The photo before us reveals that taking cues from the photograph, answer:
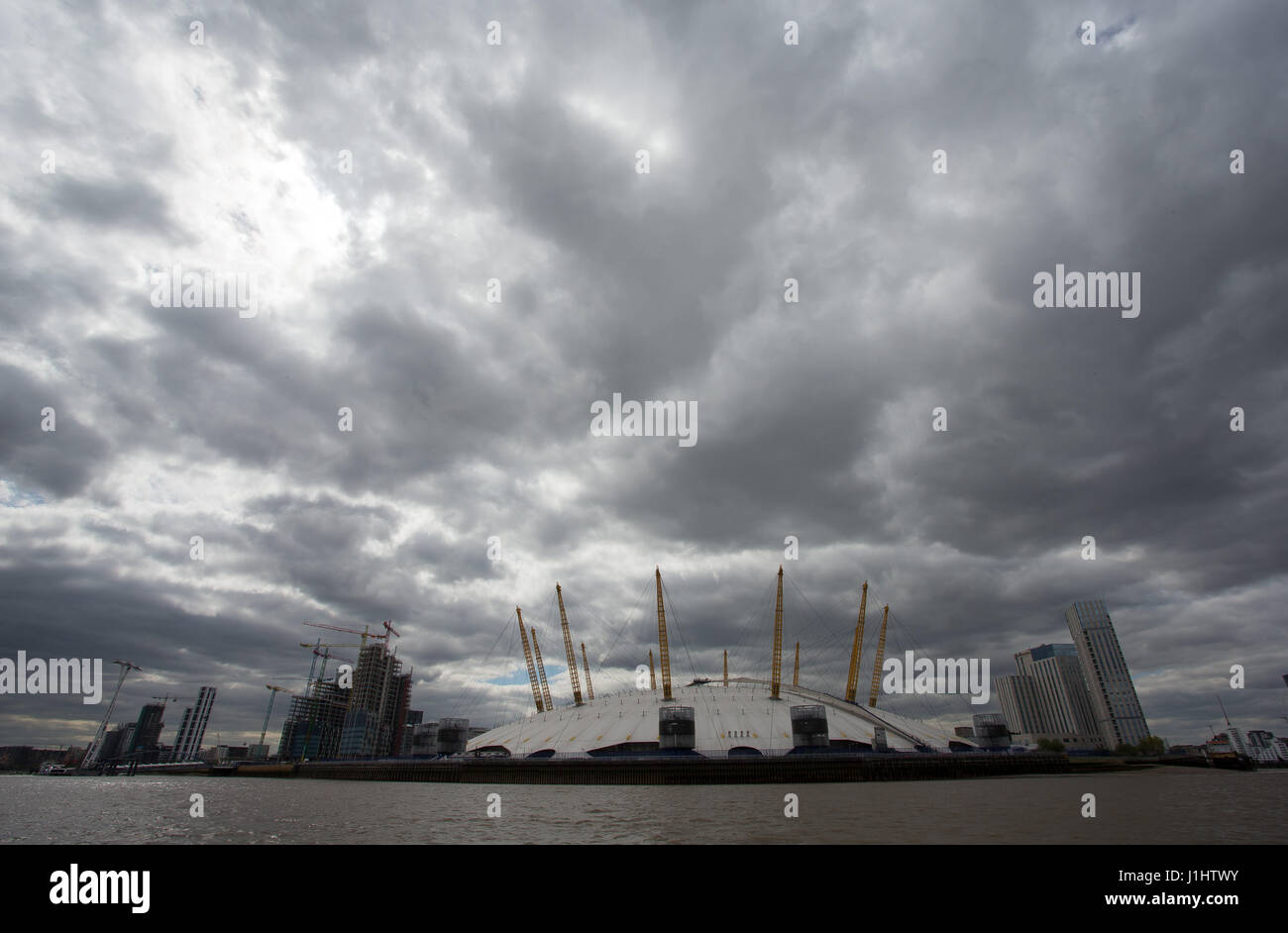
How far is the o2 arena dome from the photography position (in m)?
108

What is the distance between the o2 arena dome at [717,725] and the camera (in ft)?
353

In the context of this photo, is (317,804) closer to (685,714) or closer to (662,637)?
(685,714)

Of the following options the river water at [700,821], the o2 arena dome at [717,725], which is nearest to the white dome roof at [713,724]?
the o2 arena dome at [717,725]

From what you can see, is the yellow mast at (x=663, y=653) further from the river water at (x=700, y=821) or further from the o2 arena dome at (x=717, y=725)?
the river water at (x=700, y=821)

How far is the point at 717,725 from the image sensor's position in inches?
4614

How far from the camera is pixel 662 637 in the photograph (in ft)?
474

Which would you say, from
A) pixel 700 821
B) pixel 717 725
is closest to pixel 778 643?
pixel 717 725

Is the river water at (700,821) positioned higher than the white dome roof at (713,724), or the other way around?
the river water at (700,821)

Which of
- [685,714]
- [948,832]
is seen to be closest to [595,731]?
[685,714]

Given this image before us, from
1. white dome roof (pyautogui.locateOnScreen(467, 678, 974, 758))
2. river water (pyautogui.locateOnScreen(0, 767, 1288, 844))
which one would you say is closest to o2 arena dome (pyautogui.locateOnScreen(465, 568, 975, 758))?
white dome roof (pyautogui.locateOnScreen(467, 678, 974, 758))

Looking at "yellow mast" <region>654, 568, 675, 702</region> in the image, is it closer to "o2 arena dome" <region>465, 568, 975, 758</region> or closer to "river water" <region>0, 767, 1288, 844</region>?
"o2 arena dome" <region>465, 568, 975, 758</region>

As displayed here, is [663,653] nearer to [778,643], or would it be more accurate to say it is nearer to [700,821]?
[778,643]

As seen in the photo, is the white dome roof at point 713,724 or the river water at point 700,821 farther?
the white dome roof at point 713,724
